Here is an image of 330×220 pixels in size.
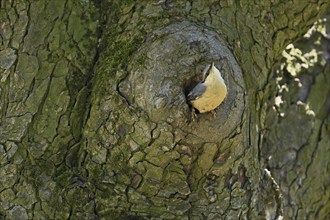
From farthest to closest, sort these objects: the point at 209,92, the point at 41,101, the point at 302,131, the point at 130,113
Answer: the point at 302,131, the point at 41,101, the point at 130,113, the point at 209,92

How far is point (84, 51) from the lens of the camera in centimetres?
192

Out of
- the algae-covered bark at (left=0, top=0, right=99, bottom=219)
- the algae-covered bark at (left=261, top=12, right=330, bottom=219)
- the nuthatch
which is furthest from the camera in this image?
the algae-covered bark at (left=261, top=12, right=330, bottom=219)

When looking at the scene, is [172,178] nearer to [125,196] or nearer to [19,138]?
[125,196]

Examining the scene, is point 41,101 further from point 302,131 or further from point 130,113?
point 302,131

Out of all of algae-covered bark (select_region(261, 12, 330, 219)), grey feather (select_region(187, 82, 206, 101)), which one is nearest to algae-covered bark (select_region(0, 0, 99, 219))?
grey feather (select_region(187, 82, 206, 101))

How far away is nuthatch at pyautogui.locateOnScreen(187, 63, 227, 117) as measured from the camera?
163 centimetres

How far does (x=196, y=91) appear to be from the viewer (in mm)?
1647

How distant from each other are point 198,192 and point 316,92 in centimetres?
71

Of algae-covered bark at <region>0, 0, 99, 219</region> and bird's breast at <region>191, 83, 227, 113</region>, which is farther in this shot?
algae-covered bark at <region>0, 0, 99, 219</region>

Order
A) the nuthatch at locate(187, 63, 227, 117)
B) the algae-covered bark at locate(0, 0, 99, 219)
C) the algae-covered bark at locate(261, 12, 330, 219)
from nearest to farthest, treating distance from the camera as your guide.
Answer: the nuthatch at locate(187, 63, 227, 117)
the algae-covered bark at locate(0, 0, 99, 219)
the algae-covered bark at locate(261, 12, 330, 219)

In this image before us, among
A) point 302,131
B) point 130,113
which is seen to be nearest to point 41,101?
point 130,113

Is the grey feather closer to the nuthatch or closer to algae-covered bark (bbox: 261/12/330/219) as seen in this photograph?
the nuthatch

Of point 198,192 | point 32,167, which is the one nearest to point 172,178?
point 198,192

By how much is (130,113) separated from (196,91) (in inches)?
7.5
